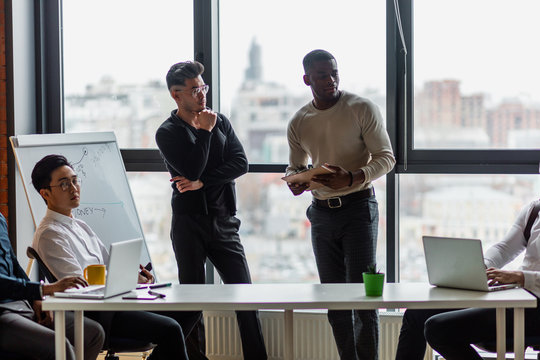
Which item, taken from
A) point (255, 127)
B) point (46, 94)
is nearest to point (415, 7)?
point (255, 127)

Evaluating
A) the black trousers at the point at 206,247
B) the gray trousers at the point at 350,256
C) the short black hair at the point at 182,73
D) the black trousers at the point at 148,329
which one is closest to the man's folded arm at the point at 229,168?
the black trousers at the point at 206,247

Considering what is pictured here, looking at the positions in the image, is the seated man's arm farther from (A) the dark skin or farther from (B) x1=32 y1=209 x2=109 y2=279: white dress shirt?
(A) the dark skin

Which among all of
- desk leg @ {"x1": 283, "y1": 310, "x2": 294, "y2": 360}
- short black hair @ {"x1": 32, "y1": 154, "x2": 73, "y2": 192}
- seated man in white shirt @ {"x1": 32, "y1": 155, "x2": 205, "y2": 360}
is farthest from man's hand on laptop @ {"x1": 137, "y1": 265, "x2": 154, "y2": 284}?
desk leg @ {"x1": 283, "y1": 310, "x2": 294, "y2": 360}

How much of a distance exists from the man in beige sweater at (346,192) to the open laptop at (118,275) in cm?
97

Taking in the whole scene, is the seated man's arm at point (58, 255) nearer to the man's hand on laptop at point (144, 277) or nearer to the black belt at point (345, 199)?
the man's hand on laptop at point (144, 277)

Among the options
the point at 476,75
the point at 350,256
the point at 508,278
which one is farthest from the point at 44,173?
the point at 476,75

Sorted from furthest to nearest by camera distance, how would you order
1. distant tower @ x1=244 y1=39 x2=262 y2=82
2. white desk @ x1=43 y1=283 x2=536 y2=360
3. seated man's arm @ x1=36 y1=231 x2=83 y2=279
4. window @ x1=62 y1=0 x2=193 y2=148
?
window @ x1=62 y1=0 x2=193 y2=148, distant tower @ x1=244 y1=39 x2=262 y2=82, seated man's arm @ x1=36 y1=231 x2=83 y2=279, white desk @ x1=43 y1=283 x2=536 y2=360

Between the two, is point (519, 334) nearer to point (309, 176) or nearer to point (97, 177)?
point (309, 176)

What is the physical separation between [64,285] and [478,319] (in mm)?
1674

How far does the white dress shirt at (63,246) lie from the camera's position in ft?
9.73

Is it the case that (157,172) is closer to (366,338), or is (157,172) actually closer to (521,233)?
(366,338)

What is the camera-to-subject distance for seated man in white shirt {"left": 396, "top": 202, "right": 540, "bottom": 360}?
276 centimetres

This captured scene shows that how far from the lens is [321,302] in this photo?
2568mm

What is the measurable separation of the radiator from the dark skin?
1.02 m
